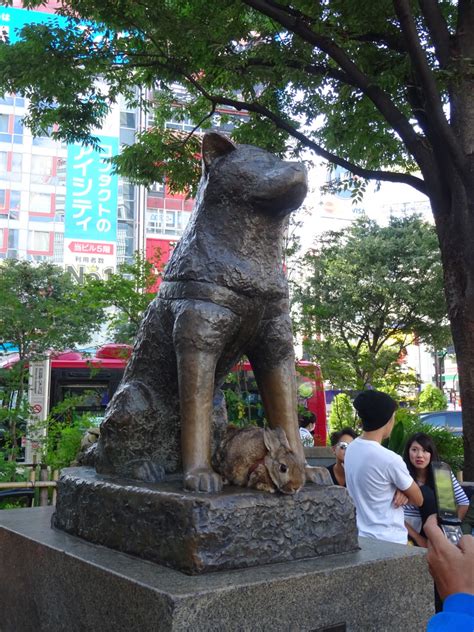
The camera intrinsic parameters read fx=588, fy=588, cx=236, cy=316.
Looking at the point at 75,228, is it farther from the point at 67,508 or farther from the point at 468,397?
the point at 67,508

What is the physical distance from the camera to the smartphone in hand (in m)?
1.86

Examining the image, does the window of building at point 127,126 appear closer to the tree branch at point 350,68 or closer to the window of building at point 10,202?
the window of building at point 10,202

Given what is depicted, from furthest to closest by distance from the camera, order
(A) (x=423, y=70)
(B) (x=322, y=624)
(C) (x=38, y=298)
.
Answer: (C) (x=38, y=298), (A) (x=423, y=70), (B) (x=322, y=624)

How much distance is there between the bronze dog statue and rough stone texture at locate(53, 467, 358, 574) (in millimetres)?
142

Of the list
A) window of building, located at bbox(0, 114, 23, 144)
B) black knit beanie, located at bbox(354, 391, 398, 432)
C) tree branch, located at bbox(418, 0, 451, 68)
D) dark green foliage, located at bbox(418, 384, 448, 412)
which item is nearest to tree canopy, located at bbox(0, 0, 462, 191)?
tree branch, located at bbox(418, 0, 451, 68)

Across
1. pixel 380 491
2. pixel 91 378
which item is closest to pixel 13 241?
pixel 91 378

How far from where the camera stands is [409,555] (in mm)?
2020

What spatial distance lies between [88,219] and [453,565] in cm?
2723

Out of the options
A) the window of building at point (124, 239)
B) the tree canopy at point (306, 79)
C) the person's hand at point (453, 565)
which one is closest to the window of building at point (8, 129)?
the window of building at point (124, 239)

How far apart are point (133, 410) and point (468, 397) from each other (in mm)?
5095

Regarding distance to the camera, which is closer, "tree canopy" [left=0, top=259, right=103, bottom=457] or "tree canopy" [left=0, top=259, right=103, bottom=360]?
"tree canopy" [left=0, top=259, right=103, bottom=457]

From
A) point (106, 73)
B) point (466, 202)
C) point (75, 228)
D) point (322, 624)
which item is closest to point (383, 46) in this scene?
point (466, 202)

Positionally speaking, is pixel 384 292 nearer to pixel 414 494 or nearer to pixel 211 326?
pixel 414 494

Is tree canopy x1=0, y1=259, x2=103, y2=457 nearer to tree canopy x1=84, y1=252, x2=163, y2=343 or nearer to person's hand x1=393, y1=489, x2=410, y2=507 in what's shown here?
tree canopy x1=84, y1=252, x2=163, y2=343
